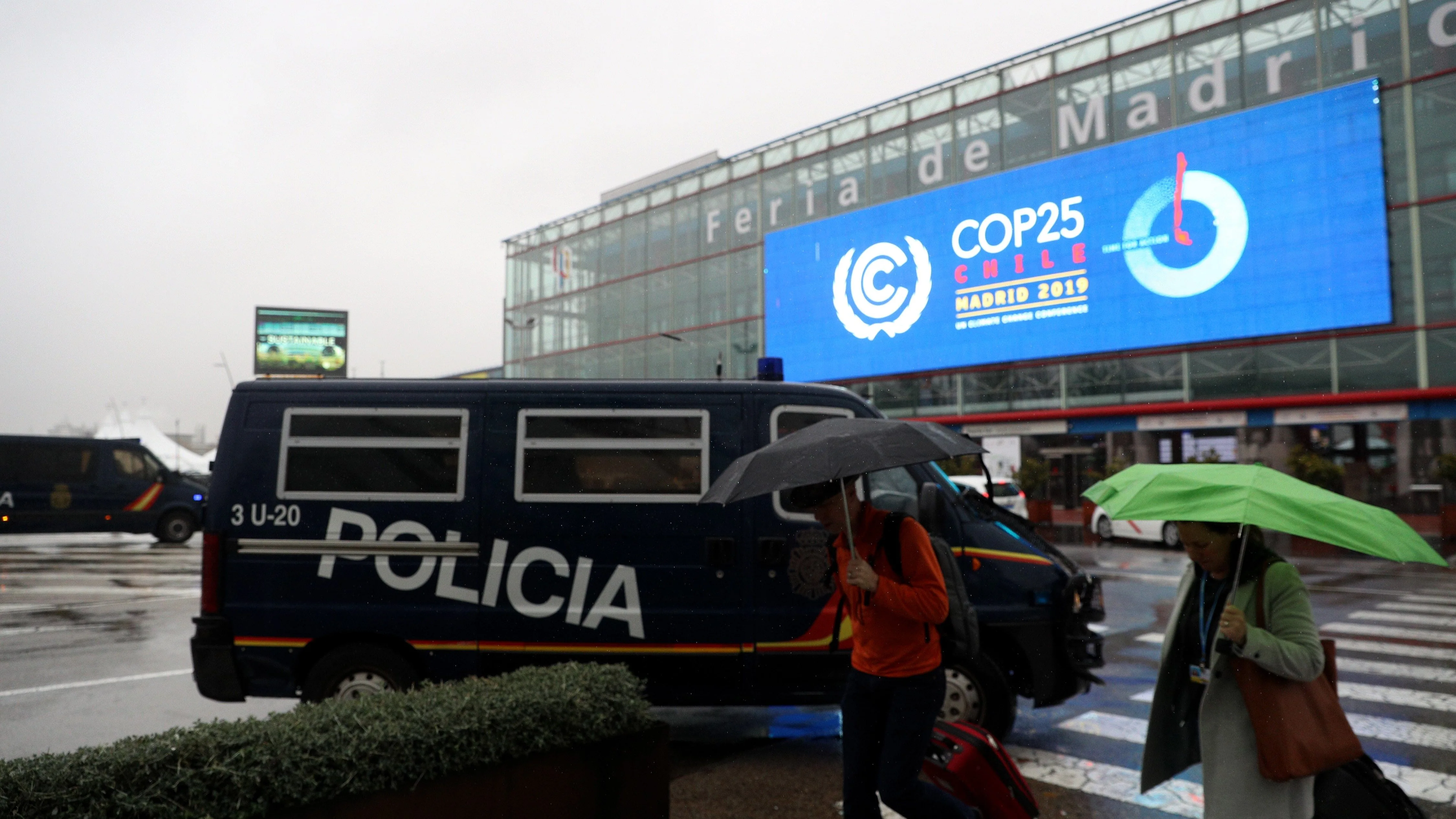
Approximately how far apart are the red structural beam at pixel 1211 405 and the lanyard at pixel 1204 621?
21.9 metres

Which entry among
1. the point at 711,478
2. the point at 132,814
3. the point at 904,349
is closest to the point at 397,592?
the point at 711,478

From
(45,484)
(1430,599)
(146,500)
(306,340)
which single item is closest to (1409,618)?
(1430,599)

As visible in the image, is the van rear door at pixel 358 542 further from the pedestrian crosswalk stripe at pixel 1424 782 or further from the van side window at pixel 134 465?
the van side window at pixel 134 465

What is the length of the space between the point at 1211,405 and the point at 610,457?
32.9m

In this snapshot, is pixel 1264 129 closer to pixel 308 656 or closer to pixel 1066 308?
pixel 1066 308

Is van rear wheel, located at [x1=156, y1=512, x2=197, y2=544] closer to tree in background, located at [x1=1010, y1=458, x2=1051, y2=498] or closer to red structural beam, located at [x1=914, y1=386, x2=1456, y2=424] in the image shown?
red structural beam, located at [x1=914, y1=386, x2=1456, y2=424]

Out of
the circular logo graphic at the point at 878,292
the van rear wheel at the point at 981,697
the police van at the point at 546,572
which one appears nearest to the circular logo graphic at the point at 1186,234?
the circular logo graphic at the point at 878,292

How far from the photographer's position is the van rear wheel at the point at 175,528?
2389 centimetres

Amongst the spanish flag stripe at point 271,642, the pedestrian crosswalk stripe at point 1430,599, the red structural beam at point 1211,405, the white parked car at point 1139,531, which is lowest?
the pedestrian crosswalk stripe at point 1430,599

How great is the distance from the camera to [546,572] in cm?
608

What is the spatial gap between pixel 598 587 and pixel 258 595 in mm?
2173

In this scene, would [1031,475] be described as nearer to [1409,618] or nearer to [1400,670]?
[1409,618]

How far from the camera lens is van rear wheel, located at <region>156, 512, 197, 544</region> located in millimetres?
23891

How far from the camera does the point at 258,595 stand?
6.06 m
